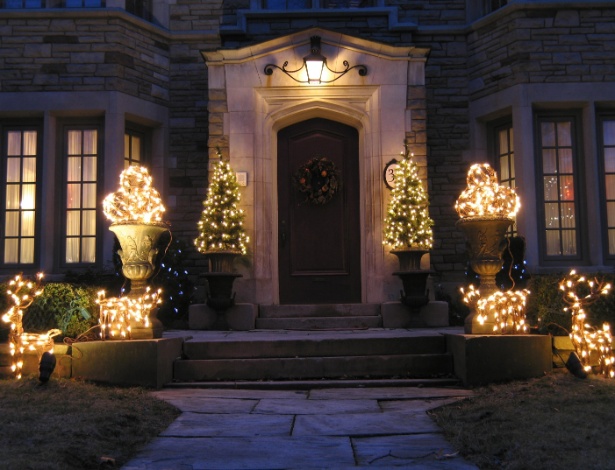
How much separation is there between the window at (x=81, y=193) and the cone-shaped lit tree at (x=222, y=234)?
181 centimetres

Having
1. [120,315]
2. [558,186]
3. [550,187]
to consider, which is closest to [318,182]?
[550,187]

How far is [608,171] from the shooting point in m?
9.31

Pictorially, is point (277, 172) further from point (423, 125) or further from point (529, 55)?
point (529, 55)

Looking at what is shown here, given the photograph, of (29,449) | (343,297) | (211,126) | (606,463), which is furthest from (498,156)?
(29,449)

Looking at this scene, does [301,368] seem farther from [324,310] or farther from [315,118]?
[315,118]

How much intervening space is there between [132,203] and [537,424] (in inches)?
156

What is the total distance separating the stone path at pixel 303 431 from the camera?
3.77 m

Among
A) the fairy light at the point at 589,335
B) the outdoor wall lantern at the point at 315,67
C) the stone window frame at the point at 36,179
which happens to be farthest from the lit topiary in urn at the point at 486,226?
the stone window frame at the point at 36,179

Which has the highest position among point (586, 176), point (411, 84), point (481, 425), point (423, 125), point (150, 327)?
point (411, 84)

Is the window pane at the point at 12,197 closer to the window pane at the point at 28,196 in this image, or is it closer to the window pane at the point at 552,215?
the window pane at the point at 28,196

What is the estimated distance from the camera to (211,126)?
9.02m

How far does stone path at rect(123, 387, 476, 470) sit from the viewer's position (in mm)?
3768

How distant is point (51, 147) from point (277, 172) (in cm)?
304

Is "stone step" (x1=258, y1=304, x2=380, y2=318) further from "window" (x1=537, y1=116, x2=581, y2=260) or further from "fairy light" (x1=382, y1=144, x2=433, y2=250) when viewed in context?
"window" (x1=537, y1=116, x2=581, y2=260)
